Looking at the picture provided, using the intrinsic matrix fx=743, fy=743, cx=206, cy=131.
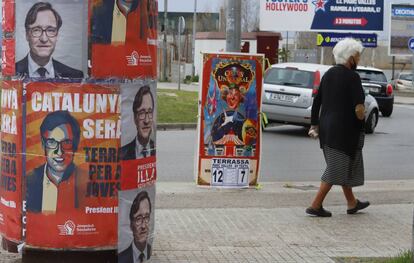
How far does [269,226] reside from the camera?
24.0 feet

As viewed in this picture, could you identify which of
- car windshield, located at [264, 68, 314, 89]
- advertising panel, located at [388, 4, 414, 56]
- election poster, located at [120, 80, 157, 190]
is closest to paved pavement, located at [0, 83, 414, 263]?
election poster, located at [120, 80, 157, 190]

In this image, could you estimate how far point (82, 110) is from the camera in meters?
5.11

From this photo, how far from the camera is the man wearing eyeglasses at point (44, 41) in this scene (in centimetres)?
507

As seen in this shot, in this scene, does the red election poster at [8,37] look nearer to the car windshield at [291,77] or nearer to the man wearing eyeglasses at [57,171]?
the man wearing eyeglasses at [57,171]

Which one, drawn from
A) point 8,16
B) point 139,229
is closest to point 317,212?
point 139,229

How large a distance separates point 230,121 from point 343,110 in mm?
2125

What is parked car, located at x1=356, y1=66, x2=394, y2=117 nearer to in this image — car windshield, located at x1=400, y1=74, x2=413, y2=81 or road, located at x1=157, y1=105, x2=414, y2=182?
road, located at x1=157, y1=105, x2=414, y2=182

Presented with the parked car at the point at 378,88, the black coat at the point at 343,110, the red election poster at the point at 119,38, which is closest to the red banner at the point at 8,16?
the red election poster at the point at 119,38

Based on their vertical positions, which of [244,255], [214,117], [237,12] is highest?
[237,12]

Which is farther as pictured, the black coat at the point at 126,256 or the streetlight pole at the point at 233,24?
the streetlight pole at the point at 233,24

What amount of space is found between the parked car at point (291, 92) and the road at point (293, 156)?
49cm

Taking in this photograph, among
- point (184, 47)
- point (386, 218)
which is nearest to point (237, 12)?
point (386, 218)

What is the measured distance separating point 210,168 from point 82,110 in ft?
14.8

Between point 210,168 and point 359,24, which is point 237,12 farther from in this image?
point 359,24
